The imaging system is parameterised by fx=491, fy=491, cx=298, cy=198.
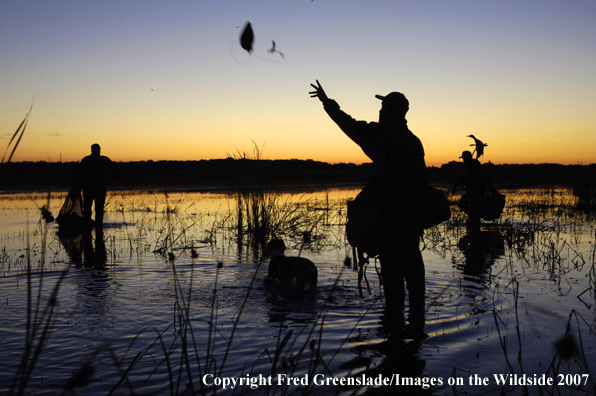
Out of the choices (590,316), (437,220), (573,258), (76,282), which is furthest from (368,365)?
(573,258)

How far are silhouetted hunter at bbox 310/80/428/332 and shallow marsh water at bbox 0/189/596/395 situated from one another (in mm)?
410

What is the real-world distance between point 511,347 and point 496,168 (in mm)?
65443

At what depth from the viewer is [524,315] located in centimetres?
556

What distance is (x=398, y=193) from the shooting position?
4770 millimetres

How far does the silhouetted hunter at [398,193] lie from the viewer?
4.71 meters

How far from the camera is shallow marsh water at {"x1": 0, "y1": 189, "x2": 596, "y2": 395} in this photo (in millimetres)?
3633

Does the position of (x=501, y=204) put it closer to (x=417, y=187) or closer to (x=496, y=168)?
(x=417, y=187)

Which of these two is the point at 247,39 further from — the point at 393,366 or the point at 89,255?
the point at 89,255

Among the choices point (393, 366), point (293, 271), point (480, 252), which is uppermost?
point (293, 271)

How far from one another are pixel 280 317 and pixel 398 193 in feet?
6.51

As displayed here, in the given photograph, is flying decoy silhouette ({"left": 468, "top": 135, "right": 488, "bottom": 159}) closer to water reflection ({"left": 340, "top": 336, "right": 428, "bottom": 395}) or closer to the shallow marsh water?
the shallow marsh water

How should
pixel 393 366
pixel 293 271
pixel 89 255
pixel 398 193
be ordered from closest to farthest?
pixel 393 366 → pixel 398 193 → pixel 293 271 → pixel 89 255

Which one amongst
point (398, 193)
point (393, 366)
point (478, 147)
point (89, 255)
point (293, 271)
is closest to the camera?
point (393, 366)

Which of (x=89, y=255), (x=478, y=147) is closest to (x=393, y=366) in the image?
(x=89, y=255)
